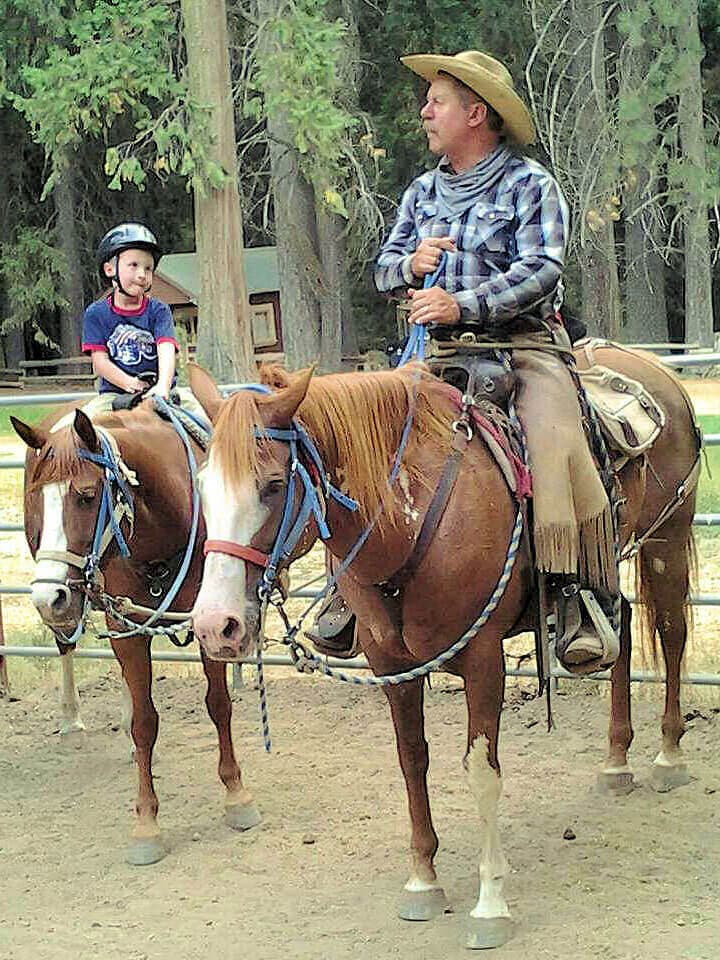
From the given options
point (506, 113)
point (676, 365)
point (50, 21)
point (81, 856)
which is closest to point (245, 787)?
point (81, 856)

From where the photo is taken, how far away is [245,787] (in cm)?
519

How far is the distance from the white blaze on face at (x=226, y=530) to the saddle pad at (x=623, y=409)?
166 centimetres

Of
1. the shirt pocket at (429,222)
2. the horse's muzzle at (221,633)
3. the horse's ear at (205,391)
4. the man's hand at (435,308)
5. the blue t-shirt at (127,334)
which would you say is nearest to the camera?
the horse's muzzle at (221,633)

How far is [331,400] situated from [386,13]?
21880 mm

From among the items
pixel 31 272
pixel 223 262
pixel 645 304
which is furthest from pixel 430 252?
pixel 31 272

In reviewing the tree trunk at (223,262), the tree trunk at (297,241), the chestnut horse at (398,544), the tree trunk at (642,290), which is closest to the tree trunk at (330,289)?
the tree trunk at (297,241)

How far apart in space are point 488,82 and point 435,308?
28.2 inches

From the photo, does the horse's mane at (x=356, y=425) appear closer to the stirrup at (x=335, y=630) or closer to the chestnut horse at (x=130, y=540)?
the stirrup at (x=335, y=630)

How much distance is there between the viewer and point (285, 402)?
3.03 metres

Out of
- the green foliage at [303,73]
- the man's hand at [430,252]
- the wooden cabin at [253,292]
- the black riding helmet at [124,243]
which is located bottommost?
the man's hand at [430,252]

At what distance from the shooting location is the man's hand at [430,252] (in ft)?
12.1

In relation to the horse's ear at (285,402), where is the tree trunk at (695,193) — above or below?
above

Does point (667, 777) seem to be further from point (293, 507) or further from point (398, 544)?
point (293, 507)

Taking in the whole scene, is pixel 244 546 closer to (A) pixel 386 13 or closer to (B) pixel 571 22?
(B) pixel 571 22
